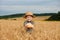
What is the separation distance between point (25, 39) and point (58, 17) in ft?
120

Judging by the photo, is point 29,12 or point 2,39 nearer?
point 2,39

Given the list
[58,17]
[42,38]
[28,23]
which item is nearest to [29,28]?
[28,23]

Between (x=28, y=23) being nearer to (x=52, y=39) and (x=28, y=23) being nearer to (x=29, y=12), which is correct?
(x=29, y=12)

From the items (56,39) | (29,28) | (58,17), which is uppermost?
(56,39)

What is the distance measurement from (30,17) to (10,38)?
1886mm

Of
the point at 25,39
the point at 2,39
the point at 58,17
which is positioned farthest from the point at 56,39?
the point at 58,17

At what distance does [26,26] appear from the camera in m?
5.72

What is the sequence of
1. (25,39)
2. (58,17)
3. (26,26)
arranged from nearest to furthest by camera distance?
(25,39)
(26,26)
(58,17)

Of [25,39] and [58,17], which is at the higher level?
[25,39]

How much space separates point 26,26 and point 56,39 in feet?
5.95

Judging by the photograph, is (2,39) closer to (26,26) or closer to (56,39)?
(56,39)

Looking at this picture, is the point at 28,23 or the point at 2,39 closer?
Result: the point at 2,39

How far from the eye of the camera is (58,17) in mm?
40031

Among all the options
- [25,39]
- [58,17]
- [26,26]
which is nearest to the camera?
[25,39]
